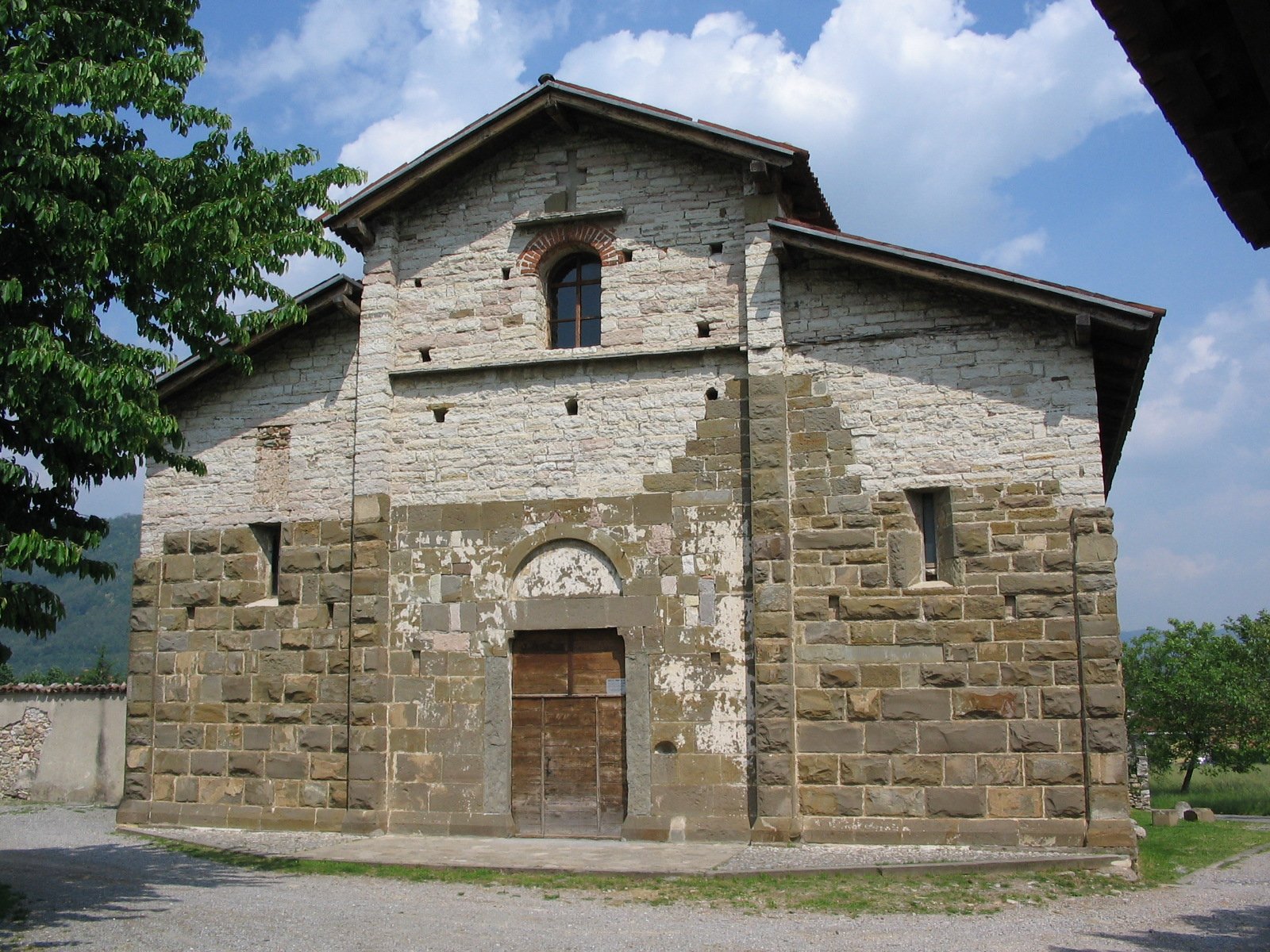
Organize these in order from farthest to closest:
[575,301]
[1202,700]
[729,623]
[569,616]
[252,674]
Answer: [1202,700]
[575,301]
[252,674]
[569,616]
[729,623]

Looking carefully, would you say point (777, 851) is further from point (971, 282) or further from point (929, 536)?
point (971, 282)

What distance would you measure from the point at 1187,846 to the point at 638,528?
794 cm

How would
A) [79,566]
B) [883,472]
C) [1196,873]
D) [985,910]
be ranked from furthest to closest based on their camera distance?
1. [883,472]
2. [1196,873]
3. [985,910]
4. [79,566]

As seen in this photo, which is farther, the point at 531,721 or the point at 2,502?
the point at 531,721

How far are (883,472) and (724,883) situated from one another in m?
4.63

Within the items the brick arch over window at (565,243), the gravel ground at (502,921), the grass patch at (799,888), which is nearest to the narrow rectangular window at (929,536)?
the grass patch at (799,888)

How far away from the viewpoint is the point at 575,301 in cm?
1399

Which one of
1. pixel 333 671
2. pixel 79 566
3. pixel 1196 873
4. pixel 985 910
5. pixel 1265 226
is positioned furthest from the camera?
pixel 333 671

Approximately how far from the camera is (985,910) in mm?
9047

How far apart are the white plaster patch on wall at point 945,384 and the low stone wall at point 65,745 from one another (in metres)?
13.4

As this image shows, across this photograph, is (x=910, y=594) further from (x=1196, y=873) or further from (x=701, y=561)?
(x=1196, y=873)

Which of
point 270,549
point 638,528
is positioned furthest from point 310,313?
point 638,528

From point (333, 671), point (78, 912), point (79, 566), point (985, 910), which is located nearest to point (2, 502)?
point (79, 566)

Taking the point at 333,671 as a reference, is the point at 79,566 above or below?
above
